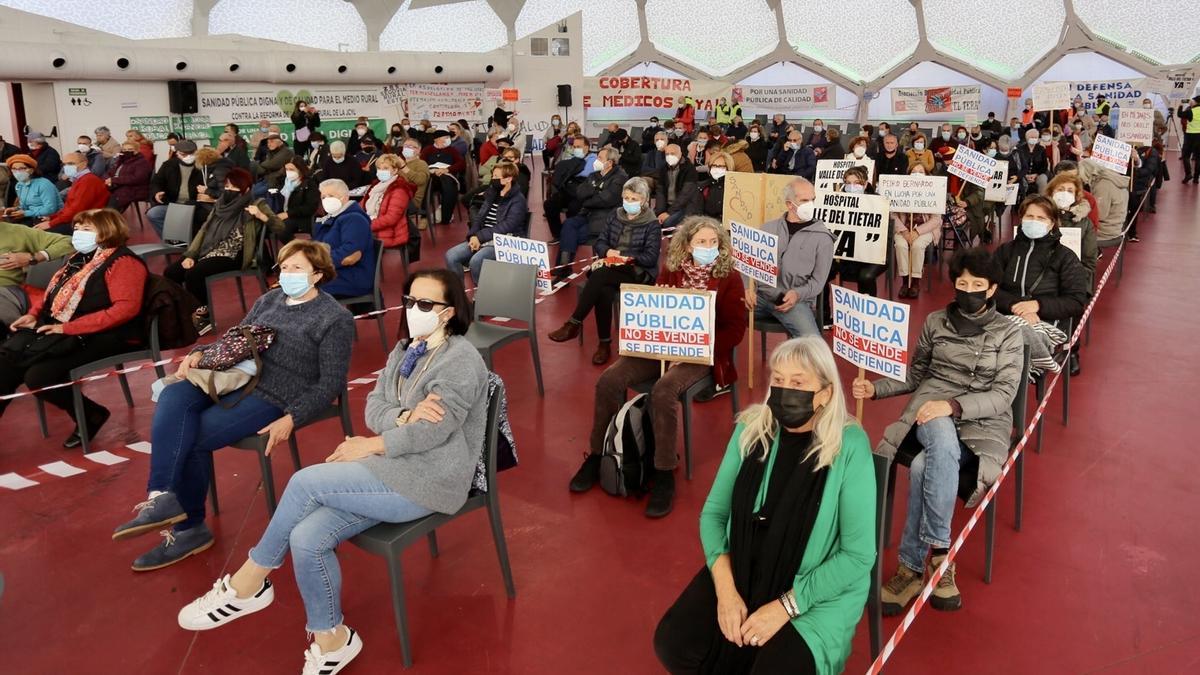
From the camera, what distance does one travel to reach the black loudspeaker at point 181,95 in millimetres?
17562

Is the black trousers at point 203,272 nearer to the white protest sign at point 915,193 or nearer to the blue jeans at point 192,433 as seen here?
the blue jeans at point 192,433

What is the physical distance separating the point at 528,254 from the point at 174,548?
2978mm

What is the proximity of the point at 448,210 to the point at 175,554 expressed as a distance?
9374 millimetres

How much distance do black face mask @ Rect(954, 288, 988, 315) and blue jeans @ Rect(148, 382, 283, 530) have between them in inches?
115

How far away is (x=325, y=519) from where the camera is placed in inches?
112

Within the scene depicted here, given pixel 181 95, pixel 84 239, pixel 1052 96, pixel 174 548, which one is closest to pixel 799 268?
pixel 174 548

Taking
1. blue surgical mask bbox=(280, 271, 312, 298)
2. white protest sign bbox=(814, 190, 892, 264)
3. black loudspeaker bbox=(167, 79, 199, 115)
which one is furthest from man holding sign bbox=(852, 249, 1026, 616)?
black loudspeaker bbox=(167, 79, 199, 115)

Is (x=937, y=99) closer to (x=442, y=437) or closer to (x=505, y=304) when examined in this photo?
(x=505, y=304)

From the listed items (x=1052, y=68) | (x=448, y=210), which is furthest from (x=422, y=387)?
(x=1052, y=68)

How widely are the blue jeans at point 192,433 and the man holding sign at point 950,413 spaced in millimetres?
2580

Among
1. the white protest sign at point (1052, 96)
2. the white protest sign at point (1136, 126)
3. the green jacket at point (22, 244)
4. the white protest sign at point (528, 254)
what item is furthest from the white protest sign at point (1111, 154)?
the green jacket at point (22, 244)

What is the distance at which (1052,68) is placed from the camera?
24906 mm

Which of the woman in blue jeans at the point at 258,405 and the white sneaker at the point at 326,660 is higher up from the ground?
the woman in blue jeans at the point at 258,405

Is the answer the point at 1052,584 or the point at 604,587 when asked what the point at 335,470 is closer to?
the point at 604,587
